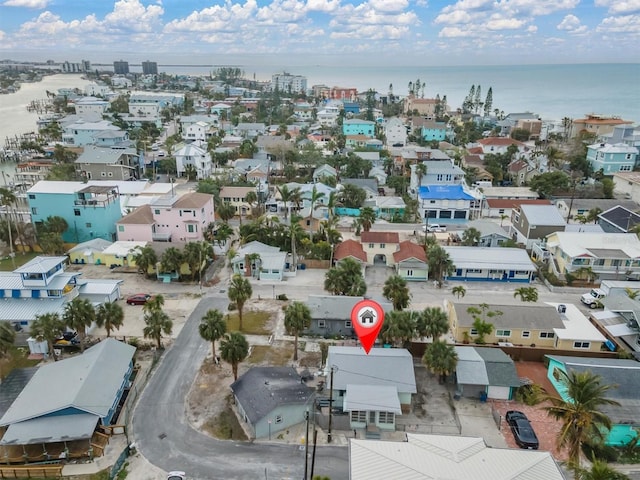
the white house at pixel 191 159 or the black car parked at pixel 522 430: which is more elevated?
the white house at pixel 191 159

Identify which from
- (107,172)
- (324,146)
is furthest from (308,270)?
(324,146)

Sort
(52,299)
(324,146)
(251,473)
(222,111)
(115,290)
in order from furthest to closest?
(222,111), (324,146), (115,290), (52,299), (251,473)

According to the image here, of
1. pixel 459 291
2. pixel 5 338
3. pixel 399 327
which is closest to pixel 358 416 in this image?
pixel 399 327

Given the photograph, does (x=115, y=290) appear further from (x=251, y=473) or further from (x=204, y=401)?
(x=251, y=473)

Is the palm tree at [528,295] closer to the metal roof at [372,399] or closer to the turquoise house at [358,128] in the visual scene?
the metal roof at [372,399]

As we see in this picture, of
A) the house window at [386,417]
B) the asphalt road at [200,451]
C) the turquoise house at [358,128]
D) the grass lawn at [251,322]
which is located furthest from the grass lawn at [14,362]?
the turquoise house at [358,128]
